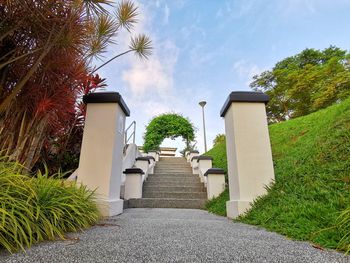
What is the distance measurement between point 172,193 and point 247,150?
2.46 metres

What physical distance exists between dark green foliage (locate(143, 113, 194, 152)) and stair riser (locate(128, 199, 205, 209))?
871 centimetres

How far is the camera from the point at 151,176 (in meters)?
5.85

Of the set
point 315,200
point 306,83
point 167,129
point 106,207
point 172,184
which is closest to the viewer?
point 315,200

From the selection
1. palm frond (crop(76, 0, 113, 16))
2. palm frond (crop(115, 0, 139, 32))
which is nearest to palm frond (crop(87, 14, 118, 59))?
palm frond (crop(115, 0, 139, 32))

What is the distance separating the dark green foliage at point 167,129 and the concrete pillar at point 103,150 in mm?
10057

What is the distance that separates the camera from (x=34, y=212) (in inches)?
52.3

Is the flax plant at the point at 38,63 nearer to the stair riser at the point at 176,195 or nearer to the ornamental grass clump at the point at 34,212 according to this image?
the ornamental grass clump at the point at 34,212

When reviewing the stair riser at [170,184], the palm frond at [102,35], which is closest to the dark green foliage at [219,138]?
the stair riser at [170,184]

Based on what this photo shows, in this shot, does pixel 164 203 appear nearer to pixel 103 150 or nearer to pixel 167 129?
pixel 103 150

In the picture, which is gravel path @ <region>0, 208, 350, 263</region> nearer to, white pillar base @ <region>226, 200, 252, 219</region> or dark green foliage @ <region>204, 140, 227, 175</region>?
white pillar base @ <region>226, 200, 252, 219</region>

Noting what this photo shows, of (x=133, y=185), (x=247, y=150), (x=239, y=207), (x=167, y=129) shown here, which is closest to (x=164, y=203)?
(x=133, y=185)

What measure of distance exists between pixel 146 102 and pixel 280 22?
5.03m

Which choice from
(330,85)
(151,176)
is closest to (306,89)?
(330,85)

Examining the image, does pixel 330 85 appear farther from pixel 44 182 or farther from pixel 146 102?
pixel 44 182
